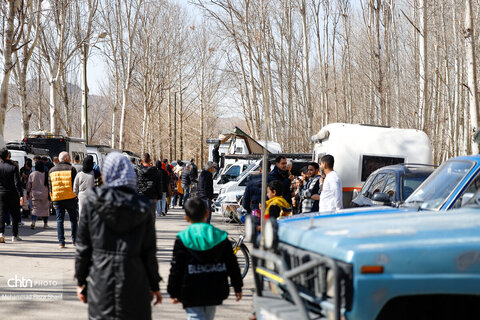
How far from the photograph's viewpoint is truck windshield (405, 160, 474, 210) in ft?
22.3

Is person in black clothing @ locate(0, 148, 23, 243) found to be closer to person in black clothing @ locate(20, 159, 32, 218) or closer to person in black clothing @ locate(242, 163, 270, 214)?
person in black clothing @ locate(20, 159, 32, 218)

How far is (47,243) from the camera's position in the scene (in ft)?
46.4

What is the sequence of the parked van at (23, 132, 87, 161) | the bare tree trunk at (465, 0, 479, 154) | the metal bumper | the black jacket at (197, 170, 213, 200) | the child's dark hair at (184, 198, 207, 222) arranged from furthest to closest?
the parked van at (23, 132, 87, 161) < the bare tree trunk at (465, 0, 479, 154) < the black jacket at (197, 170, 213, 200) < the child's dark hair at (184, 198, 207, 222) < the metal bumper

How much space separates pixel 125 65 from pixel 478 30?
2280cm

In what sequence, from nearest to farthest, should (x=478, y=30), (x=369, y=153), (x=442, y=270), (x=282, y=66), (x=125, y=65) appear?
(x=442, y=270)
(x=369, y=153)
(x=478, y=30)
(x=282, y=66)
(x=125, y=65)

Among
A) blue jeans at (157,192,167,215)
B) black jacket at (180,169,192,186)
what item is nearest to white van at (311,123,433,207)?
blue jeans at (157,192,167,215)

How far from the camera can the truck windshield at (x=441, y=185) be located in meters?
6.79

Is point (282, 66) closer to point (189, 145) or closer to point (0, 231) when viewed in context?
point (0, 231)

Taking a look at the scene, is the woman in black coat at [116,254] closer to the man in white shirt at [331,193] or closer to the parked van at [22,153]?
the man in white shirt at [331,193]

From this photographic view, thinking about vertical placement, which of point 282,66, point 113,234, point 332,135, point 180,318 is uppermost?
point 282,66

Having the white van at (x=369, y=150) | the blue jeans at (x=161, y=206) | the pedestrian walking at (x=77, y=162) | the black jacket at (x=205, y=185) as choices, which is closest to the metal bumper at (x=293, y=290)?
the black jacket at (x=205, y=185)

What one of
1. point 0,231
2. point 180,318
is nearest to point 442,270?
point 180,318

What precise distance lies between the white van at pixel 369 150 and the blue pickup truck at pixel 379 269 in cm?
1255

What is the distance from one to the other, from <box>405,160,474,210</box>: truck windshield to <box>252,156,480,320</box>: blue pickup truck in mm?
1765
